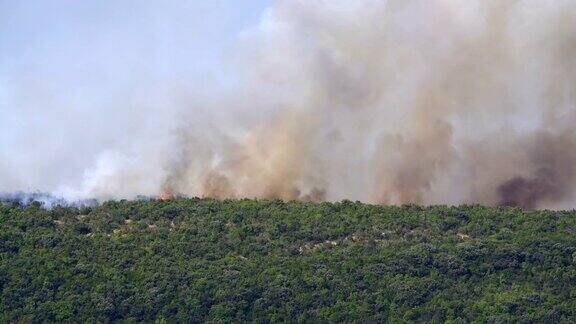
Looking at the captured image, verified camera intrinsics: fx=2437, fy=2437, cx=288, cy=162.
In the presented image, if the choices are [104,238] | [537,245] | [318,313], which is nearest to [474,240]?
[537,245]

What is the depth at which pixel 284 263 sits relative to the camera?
161250mm

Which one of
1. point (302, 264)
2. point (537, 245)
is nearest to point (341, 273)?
point (302, 264)

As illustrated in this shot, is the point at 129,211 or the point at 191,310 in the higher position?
the point at 129,211

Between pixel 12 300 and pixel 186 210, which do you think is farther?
pixel 186 210

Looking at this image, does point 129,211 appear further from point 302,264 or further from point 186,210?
point 302,264

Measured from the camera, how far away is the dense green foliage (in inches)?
6097

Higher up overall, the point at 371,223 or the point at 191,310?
the point at 371,223

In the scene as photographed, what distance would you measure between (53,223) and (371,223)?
870 inches

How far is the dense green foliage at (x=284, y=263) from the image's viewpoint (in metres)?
155

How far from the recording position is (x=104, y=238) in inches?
6545

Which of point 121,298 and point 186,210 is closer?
point 121,298

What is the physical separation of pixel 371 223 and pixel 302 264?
31.0 feet

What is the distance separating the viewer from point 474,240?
537 ft

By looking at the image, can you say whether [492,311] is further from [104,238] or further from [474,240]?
[104,238]
